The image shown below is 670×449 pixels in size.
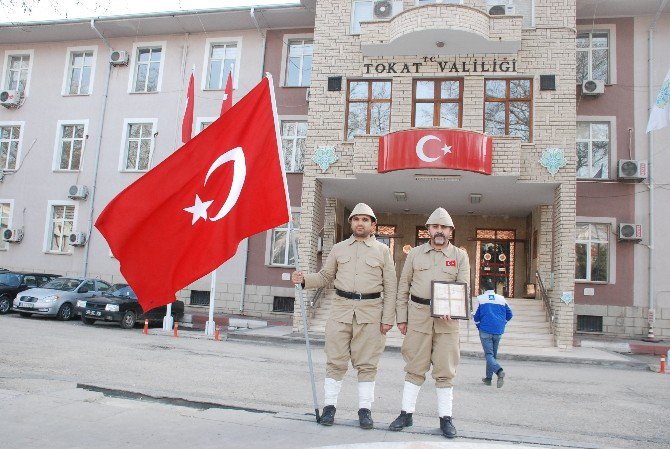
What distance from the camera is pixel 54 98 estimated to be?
2564 cm

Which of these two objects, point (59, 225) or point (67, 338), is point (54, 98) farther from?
point (67, 338)

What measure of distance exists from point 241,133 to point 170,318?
A: 40.8ft

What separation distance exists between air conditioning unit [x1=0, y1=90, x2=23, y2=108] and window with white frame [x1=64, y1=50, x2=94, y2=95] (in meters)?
2.23

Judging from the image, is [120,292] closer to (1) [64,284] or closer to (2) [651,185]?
(1) [64,284]

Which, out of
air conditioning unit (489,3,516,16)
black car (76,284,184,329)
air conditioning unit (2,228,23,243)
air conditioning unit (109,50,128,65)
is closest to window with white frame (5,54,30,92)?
air conditioning unit (109,50,128,65)

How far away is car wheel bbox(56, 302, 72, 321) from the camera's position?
18128 mm

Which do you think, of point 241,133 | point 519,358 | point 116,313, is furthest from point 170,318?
point 241,133

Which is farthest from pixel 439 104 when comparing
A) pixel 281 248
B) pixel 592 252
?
pixel 281 248

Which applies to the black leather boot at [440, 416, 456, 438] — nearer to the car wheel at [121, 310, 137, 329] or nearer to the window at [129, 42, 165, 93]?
the car wheel at [121, 310, 137, 329]

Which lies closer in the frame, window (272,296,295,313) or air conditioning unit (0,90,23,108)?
window (272,296,295,313)

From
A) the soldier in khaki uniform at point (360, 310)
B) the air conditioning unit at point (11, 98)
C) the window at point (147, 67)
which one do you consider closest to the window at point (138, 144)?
the window at point (147, 67)

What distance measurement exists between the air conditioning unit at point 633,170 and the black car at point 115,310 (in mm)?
16049

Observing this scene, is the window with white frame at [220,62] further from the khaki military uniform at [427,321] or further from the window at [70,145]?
the khaki military uniform at [427,321]

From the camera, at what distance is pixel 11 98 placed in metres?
25.6
